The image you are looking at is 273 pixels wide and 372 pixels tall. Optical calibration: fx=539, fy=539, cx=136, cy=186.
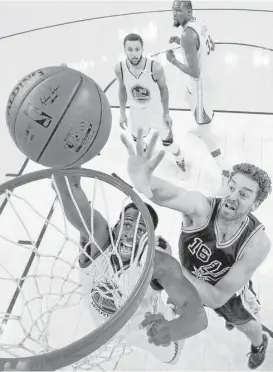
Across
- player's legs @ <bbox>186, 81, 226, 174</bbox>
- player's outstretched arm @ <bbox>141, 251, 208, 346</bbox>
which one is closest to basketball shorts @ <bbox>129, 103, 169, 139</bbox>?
player's legs @ <bbox>186, 81, 226, 174</bbox>

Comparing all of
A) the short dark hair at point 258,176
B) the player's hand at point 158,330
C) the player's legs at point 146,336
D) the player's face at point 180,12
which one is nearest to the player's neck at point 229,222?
the short dark hair at point 258,176

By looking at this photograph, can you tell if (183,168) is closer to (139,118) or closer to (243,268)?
(139,118)

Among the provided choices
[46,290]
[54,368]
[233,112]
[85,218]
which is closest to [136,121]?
[233,112]

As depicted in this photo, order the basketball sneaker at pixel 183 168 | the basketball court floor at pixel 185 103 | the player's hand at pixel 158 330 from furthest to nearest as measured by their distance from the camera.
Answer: the basketball sneaker at pixel 183 168
the basketball court floor at pixel 185 103
the player's hand at pixel 158 330

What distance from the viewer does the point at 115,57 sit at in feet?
20.0

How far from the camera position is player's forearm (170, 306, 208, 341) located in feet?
7.42

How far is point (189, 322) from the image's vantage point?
7.57 feet

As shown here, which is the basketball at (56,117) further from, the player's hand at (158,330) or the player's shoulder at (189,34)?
the player's shoulder at (189,34)

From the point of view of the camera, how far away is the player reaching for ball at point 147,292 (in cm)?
225

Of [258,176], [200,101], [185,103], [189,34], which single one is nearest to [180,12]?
[189,34]

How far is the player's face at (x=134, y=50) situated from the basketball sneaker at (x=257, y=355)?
6.87 ft

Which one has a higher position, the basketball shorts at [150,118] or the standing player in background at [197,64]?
the standing player in background at [197,64]

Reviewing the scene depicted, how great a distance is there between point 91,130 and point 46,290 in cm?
157

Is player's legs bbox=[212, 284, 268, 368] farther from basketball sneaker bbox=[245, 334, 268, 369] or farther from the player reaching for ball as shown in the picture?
the player reaching for ball
